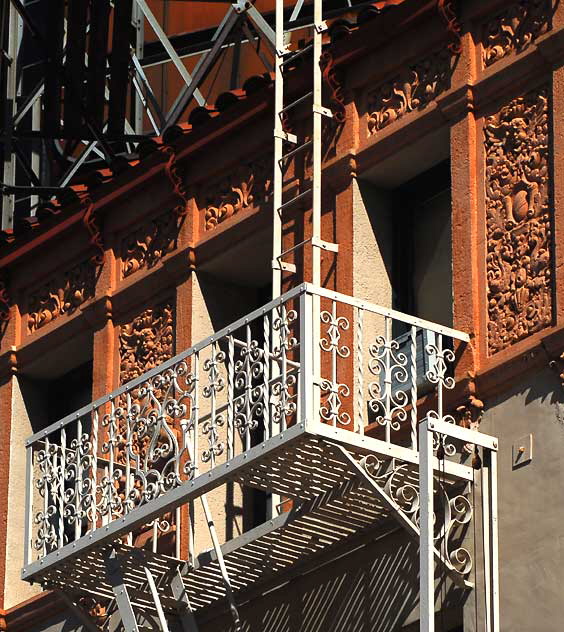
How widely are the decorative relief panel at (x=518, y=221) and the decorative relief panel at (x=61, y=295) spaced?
5.16m

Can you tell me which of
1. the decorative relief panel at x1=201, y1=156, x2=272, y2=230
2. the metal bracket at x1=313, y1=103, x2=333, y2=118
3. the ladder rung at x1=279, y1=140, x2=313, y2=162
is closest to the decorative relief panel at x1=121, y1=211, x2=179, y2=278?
the decorative relief panel at x1=201, y1=156, x2=272, y2=230

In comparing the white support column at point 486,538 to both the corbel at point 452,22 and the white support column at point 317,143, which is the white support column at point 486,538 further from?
the corbel at point 452,22

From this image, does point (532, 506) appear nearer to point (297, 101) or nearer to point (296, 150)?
point (296, 150)

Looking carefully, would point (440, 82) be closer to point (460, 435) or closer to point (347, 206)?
point (347, 206)

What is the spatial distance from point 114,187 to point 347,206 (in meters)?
3.13

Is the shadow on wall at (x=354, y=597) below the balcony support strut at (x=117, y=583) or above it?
below

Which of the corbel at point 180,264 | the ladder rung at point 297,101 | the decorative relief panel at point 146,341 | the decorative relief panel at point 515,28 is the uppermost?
the ladder rung at point 297,101

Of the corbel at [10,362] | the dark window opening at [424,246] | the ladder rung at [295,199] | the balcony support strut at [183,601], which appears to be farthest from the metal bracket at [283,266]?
the corbel at [10,362]

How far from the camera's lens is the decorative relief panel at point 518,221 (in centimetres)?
1828

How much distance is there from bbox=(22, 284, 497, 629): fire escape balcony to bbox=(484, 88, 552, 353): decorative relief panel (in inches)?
17.3

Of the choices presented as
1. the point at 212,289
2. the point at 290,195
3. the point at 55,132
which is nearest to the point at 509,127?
the point at 290,195

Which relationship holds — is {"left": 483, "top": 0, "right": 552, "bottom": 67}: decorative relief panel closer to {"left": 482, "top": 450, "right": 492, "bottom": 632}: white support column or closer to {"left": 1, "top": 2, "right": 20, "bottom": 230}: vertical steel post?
{"left": 482, "top": 450, "right": 492, "bottom": 632}: white support column

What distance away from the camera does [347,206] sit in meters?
20.2

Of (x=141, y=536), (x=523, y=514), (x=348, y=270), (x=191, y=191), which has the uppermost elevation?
(x=191, y=191)
